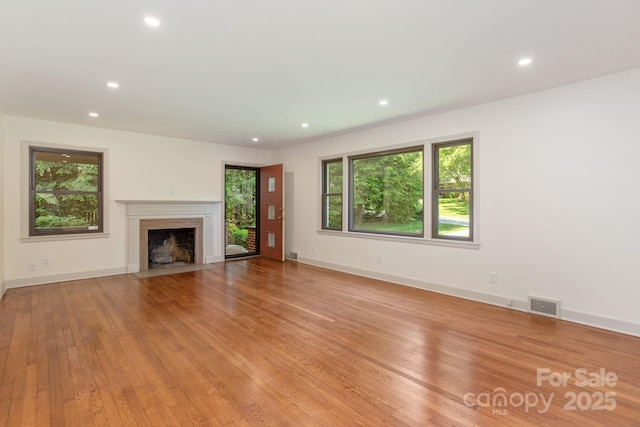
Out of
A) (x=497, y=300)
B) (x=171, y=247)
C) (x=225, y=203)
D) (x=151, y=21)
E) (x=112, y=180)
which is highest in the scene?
(x=151, y=21)

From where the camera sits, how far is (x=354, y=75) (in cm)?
320

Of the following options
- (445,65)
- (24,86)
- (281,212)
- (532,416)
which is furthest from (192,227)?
(532,416)

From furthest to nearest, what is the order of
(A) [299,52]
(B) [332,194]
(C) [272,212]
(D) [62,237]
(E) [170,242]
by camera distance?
(C) [272,212]
(E) [170,242]
(B) [332,194]
(D) [62,237]
(A) [299,52]

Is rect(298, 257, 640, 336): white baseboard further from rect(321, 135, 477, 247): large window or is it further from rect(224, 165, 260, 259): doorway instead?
rect(224, 165, 260, 259): doorway

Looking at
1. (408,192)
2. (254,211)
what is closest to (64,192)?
(254,211)

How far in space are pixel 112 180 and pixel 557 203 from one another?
21.4 feet

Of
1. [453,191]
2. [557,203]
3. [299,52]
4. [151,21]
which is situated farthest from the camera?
[453,191]

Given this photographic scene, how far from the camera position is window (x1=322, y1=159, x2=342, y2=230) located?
618cm

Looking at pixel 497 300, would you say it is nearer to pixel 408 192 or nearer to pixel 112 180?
pixel 408 192

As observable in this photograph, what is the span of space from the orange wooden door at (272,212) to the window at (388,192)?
5.70 feet

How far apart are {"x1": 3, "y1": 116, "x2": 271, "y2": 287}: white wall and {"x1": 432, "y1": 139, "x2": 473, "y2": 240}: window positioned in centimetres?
439

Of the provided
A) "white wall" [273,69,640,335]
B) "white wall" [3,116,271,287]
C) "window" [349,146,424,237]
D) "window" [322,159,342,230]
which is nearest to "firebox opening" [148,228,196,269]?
"white wall" [3,116,271,287]

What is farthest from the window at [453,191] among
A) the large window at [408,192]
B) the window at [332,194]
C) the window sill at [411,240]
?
the window at [332,194]

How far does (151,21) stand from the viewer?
2258 mm
